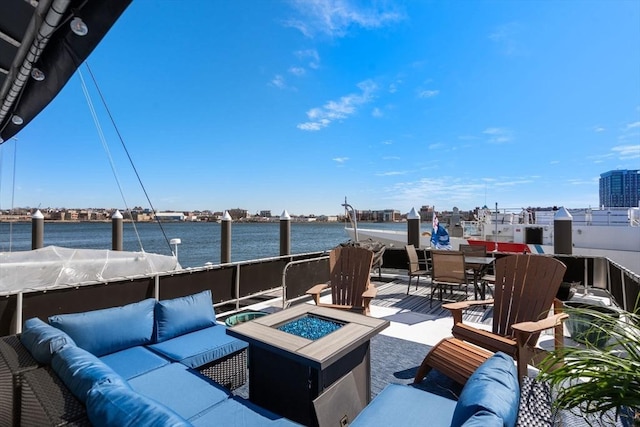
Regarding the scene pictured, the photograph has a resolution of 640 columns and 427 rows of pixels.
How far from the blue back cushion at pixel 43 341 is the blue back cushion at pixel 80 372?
71 millimetres

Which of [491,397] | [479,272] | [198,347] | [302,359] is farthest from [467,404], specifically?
[479,272]

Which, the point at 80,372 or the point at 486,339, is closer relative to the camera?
the point at 80,372

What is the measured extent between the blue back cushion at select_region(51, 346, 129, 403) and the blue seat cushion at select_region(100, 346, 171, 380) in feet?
2.26

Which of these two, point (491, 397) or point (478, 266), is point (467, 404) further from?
point (478, 266)

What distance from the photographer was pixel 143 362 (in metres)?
2.21

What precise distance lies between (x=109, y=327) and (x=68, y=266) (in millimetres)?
2991

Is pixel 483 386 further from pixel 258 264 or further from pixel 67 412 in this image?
pixel 258 264

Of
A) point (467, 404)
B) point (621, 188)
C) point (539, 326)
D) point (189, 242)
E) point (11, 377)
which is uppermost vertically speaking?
point (621, 188)

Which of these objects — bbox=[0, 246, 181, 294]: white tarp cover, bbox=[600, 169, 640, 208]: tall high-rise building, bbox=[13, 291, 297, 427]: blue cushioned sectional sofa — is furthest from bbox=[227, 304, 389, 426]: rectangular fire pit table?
bbox=[600, 169, 640, 208]: tall high-rise building

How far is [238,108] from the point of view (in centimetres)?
1048

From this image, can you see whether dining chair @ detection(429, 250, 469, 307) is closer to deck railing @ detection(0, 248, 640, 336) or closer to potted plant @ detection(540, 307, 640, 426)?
deck railing @ detection(0, 248, 640, 336)

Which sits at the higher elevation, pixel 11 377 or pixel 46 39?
pixel 46 39

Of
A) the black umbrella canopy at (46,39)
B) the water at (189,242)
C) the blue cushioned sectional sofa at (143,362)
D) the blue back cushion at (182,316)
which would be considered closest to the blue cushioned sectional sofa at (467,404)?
the blue cushioned sectional sofa at (143,362)

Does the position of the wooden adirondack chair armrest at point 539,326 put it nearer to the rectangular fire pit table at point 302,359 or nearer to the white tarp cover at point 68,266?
the rectangular fire pit table at point 302,359
